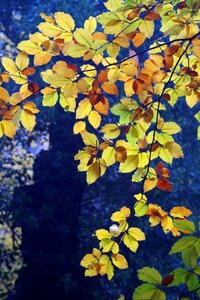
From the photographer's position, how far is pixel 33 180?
4801mm

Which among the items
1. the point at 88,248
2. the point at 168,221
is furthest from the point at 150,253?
the point at 168,221

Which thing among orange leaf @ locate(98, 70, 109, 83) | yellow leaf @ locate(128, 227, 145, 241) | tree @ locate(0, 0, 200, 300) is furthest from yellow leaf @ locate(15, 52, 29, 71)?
yellow leaf @ locate(128, 227, 145, 241)

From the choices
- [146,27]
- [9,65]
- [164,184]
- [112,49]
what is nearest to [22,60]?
[9,65]

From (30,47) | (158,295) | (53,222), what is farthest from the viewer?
(53,222)

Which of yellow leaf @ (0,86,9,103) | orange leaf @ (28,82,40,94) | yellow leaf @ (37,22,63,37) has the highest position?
yellow leaf @ (37,22,63,37)

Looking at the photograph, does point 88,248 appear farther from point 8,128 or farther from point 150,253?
point 8,128

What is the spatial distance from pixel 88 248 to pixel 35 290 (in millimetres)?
769

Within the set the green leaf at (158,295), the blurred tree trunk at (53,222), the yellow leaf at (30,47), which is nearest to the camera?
the green leaf at (158,295)

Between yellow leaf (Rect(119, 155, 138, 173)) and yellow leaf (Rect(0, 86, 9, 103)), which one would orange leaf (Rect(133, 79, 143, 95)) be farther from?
yellow leaf (Rect(0, 86, 9, 103))

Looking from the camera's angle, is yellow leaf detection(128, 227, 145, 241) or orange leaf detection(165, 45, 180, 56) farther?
yellow leaf detection(128, 227, 145, 241)

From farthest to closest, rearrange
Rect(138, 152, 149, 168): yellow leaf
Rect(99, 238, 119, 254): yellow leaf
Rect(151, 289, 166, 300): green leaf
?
Rect(99, 238, 119, 254): yellow leaf → Rect(138, 152, 149, 168): yellow leaf → Rect(151, 289, 166, 300): green leaf

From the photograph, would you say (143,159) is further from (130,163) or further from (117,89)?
(117,89)

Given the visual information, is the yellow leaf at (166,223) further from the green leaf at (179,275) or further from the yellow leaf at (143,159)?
the green leaf at (179,275)

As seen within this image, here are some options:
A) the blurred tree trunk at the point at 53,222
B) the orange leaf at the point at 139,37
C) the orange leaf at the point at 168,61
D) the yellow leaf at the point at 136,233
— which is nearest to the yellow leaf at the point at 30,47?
the orange leaf at the point at 139,37
